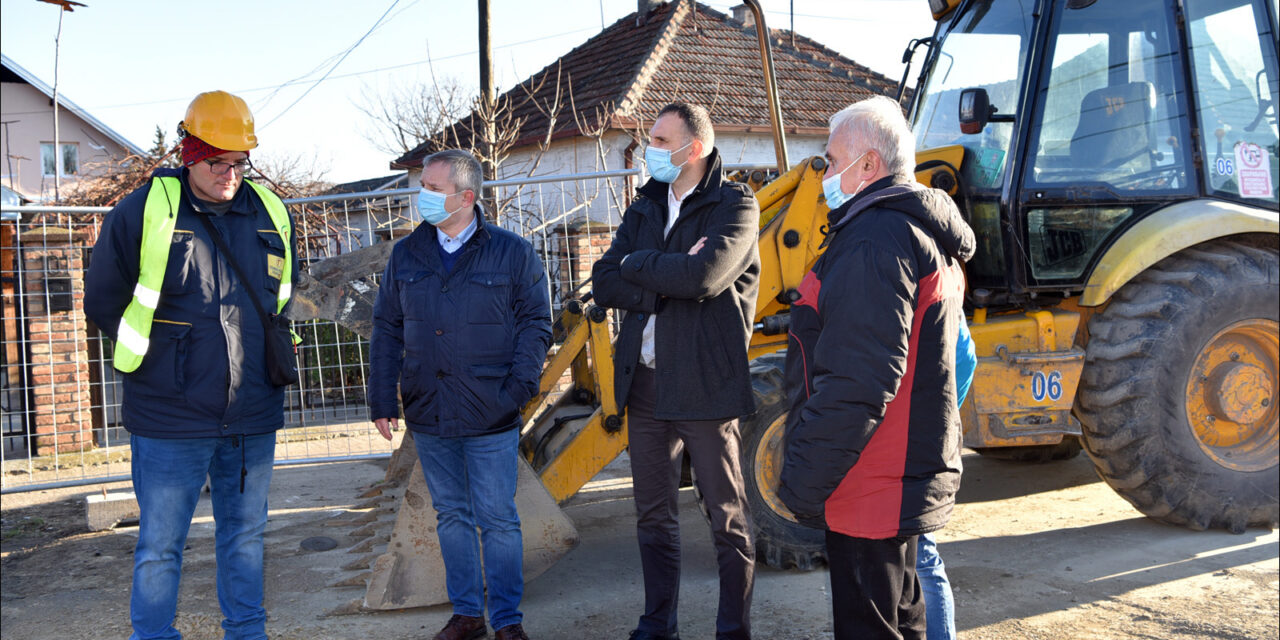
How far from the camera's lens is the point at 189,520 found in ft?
11.0

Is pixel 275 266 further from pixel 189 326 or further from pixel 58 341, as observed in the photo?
pixel 58 341

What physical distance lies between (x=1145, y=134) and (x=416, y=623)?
4337 mm

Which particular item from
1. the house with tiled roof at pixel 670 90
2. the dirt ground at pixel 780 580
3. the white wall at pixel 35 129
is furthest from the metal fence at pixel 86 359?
the white wall at pixel 35 129

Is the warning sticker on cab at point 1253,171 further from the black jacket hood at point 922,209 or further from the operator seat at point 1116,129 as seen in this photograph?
the black jacket hood at point 922,209

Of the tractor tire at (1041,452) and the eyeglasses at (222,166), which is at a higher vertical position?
the eyeglasses at (222,166)

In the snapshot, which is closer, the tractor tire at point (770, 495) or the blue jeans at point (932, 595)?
the blue jeans at point (932, 595)

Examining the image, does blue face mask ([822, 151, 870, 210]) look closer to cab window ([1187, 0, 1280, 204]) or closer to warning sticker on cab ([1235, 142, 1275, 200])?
cab window ([1187, 0, 1280, 204])

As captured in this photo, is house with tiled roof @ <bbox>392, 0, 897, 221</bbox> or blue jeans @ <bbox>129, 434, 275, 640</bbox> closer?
blue jeans @ <bbox>129, 434, 275, 640</bbox>

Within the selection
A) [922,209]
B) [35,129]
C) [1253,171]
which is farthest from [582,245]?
[35,129]

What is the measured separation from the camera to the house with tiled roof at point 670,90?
16078 millimetres

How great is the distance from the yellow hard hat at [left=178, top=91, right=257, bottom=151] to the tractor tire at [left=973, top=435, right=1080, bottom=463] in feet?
16.1

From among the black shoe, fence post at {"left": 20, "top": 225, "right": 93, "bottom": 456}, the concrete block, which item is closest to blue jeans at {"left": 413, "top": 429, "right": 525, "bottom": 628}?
the black shoe

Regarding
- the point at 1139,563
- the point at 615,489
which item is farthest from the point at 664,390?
the point at 615,489

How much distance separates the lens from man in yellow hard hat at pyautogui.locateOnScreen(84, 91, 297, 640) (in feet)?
10.6
